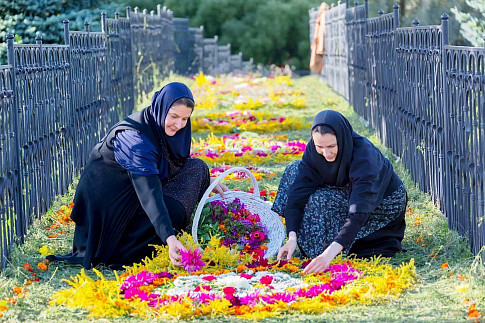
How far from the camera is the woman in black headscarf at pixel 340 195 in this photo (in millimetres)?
4250

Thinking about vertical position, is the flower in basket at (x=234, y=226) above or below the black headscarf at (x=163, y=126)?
below

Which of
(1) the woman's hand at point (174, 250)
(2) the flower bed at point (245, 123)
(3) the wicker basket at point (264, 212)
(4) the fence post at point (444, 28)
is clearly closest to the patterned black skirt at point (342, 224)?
(3) the wicker basket at point (264, 212)

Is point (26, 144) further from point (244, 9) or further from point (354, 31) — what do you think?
point (244, 9)

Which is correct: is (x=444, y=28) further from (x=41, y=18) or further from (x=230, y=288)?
(x=41, y=18)

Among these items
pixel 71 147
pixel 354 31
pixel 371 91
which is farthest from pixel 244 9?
pixel 71 147

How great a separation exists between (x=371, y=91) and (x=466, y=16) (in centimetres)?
328

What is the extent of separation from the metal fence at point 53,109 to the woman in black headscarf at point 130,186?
0.51 metres

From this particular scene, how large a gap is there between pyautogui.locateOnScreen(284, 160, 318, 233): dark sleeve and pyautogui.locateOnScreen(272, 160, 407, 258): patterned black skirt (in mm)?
37

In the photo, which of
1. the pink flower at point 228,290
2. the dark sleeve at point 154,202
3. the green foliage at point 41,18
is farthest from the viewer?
the green foliage at point 41,18

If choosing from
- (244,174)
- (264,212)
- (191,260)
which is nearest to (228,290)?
(191,260)

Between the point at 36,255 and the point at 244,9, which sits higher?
the point at 244,9

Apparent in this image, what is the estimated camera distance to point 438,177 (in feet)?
17.8

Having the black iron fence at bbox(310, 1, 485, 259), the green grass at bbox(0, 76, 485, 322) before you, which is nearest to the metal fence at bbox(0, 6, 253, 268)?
the green grass at bbox(0, 76, 485, 322)

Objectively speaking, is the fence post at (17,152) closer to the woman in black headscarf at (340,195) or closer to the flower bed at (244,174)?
the woman in black headscarf at (340,195)
